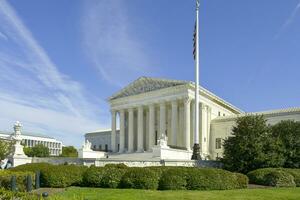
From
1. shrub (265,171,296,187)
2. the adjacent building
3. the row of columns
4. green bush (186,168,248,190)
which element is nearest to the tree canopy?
shrub (265,171,296,187)

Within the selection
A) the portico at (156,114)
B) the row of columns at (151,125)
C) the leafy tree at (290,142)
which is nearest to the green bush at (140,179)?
the leafy tree at (290,142)

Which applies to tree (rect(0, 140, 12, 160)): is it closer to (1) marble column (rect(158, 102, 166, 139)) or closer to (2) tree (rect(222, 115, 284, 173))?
(1) marble column (rect(158, 102, 166, 139))

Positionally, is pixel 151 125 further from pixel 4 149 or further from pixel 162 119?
pixel 4 149

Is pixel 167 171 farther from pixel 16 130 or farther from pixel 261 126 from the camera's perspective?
pixel 16 130

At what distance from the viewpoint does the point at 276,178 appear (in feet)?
97.3

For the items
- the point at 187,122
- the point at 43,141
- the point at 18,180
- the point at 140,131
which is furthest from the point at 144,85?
the point at 43,141

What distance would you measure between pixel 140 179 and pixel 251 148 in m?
18.2

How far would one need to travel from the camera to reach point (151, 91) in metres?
81.3

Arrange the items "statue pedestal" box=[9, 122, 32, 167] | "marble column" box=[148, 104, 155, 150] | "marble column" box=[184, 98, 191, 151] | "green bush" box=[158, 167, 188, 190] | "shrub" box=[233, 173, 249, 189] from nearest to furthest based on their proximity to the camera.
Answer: "green bush" box=[158, 167, 188, 190] → "shrub" box=[233, 173, 249, 189] → "statue pedestal" box=[9, 122, 32, 167] → "marble column" box=[184, 98, 191, 151] → "marble column" box=[148, 104, 155, 150]

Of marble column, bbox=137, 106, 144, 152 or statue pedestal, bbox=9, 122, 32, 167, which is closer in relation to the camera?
statue pedestal, bbox=9, 122, 32, 167

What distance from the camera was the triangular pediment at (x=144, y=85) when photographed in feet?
261

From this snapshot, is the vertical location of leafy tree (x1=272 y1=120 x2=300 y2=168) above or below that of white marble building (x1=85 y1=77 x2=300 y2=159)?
below

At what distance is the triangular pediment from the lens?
79.4m

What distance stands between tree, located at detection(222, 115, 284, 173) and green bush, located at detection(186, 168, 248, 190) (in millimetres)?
12370
